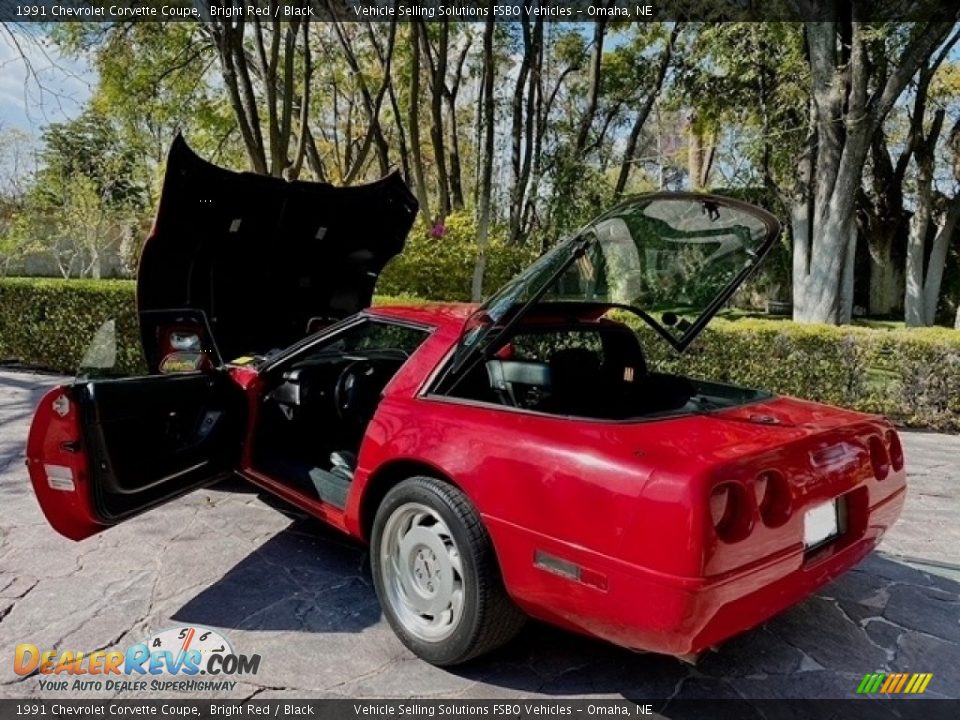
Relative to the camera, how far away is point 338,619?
265 centimetres

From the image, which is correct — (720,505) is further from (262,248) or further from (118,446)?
(262,248)

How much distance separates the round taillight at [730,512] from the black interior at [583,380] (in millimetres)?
791

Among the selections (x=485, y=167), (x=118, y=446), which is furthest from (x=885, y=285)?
(x=118, y=446)

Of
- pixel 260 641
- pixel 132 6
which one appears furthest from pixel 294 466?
pixel 132 6

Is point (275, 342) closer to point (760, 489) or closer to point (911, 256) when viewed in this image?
point (760, 489)

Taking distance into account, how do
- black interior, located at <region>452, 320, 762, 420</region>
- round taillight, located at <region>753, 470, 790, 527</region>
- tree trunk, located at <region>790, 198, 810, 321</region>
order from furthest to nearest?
1. tree trunk, located at <region>790, 198, 810, 321</region>
2. black interior, located at <region>452, 320, 762, 420</region>
3. round taillight, located at <region>753, 470, 790, 527</region>

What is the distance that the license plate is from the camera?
2066 millimetres

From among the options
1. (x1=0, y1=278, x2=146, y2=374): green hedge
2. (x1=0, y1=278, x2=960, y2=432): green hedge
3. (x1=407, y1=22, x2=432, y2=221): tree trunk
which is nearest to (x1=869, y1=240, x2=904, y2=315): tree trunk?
(x1=407, y1=22, x2=432, y2=221): tree trunk

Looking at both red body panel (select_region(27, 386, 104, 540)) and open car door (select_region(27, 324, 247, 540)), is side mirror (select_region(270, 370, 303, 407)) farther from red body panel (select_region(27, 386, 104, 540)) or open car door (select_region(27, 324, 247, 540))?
red body panel (select_region(27, 386, 104, 540))

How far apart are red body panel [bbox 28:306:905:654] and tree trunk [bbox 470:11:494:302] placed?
9627 mm

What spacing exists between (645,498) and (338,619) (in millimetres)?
1522

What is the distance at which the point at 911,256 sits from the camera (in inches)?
594

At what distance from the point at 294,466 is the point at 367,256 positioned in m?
2.30

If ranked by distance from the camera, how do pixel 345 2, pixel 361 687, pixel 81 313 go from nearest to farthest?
pixel 361 687 → pixel 81 313 → pixel 345 2
